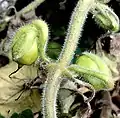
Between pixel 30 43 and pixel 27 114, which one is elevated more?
pixel 30 43

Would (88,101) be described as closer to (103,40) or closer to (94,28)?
(103,40)

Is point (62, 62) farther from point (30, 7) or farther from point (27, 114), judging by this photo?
point (30, 7)

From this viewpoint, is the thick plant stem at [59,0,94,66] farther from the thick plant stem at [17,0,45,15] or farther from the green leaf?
the thick plant stem at [17,0,45,15]

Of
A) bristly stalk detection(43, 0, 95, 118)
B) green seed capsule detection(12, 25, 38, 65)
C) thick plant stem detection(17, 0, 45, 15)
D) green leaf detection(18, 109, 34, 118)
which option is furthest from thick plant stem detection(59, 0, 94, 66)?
thick plant stem detection(17, 0, 45, 15)

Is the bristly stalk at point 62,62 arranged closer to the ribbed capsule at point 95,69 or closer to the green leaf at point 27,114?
the ribbed capsule at point 95,69

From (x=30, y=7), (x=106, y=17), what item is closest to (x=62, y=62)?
(x=106, y=17)

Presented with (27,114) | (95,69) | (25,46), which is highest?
(25,46)
